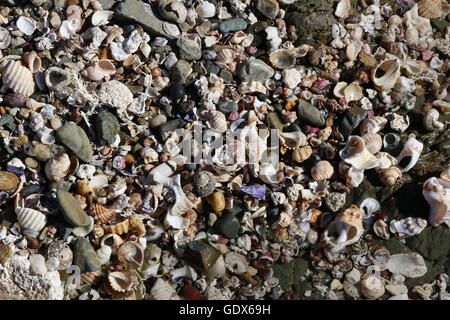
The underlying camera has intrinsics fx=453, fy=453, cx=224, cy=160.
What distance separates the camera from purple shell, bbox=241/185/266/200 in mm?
3699

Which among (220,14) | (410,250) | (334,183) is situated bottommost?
(410,250)

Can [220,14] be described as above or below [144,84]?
above

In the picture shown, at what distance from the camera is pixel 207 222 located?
12.2 ft

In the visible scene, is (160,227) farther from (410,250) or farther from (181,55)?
(410,250)

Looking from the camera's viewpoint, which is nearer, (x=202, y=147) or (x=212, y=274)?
(x=212, y=274)

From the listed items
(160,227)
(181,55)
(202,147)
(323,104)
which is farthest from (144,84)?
(323,104)

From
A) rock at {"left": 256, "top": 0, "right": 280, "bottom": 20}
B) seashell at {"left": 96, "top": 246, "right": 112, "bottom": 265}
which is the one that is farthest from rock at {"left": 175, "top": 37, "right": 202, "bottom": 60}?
seashell at {"left": 96, "top": 246, "right": 112, "bottom": 265}

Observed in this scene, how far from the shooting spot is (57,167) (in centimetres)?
363

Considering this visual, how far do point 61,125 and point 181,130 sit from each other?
101cm

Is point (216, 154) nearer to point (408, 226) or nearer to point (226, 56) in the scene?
point (226, 56)

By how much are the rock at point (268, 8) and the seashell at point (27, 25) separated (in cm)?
205

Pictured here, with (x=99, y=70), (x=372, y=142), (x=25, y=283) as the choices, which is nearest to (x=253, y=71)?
(x=372, y=142)

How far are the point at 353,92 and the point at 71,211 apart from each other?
2626 mm

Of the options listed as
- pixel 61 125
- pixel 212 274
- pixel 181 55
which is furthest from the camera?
pixel 181 55
